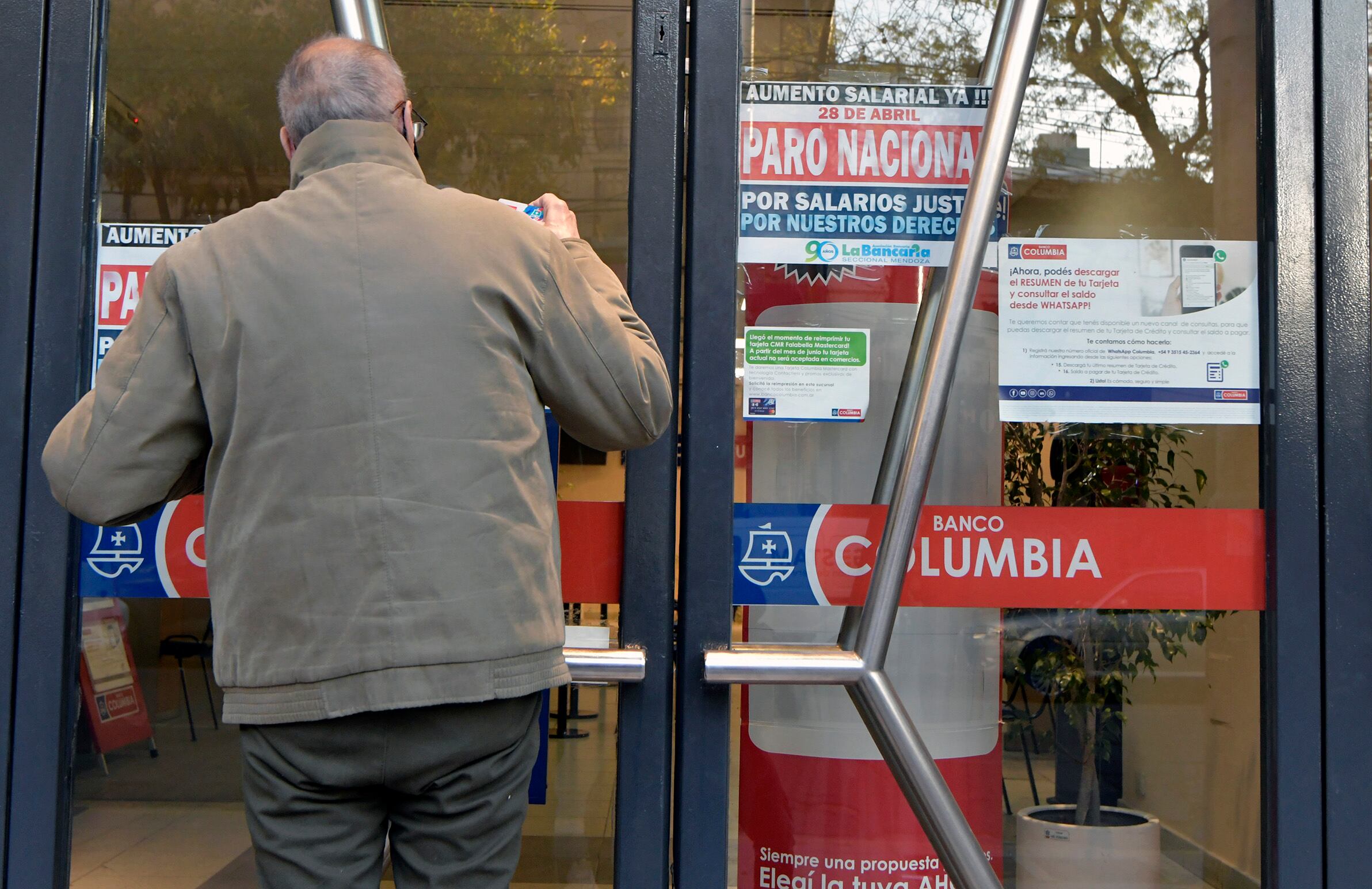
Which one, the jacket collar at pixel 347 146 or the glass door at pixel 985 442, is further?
the glass door at pixel 985 442

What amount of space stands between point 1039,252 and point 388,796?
5.56 feet

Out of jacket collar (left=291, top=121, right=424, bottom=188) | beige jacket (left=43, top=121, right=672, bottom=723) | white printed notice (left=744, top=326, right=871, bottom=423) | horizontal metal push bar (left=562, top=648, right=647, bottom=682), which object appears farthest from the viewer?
white printed notice (left=744, top=326, right=871, bottom=423)

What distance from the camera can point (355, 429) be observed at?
5.61 feet

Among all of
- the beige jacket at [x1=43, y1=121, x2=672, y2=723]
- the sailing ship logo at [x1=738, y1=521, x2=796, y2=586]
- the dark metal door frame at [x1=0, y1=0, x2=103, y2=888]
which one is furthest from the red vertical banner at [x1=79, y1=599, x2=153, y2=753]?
the sailing ship logo at [x1=738, y1=521, x2=796, y2=586]

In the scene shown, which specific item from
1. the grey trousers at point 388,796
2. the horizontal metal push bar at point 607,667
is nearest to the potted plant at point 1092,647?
the horizontal metal push bar at point 607,667

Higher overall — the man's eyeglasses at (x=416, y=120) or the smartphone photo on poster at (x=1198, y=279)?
the man's eyeglasses at (x=416, y=120)

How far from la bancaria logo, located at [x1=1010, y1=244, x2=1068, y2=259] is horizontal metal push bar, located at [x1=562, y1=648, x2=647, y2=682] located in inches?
45.3

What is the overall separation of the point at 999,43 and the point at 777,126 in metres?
0.50

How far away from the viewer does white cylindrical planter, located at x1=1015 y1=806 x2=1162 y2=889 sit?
259 cm

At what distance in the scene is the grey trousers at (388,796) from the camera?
1727 mm

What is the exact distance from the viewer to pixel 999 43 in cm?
258

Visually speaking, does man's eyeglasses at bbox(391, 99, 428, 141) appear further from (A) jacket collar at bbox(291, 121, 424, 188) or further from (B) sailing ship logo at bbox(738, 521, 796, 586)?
(B) sailing ship logo at bbox(738, 521, 796, 586)

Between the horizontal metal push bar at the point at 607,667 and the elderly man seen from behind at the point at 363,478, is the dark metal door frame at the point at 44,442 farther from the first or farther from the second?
the horizontal metal push bar at the point at 607,667

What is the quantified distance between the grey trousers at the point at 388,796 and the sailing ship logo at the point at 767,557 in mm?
808
